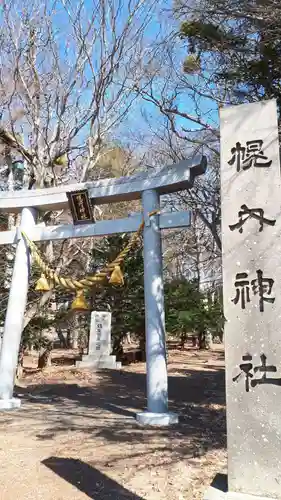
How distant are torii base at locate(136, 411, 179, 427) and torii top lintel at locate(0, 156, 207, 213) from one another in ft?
11.1

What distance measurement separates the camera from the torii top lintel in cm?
642

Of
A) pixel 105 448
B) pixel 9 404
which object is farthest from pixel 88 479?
pixel 9 404

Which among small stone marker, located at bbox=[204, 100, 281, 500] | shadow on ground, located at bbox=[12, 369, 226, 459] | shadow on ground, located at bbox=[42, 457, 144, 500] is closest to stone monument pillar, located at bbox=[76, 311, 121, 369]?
shadow on ground, located at bbox=[12, 369, 226, 459]

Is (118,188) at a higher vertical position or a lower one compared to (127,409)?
higher

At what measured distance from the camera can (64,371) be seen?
39.7 feet

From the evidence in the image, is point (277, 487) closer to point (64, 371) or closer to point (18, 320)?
point (18, 320)

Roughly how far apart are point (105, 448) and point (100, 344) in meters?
9.24

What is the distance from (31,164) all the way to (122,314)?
21.4 feet

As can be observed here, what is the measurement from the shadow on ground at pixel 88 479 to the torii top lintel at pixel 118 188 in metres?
4.05

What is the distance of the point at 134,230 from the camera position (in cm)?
688

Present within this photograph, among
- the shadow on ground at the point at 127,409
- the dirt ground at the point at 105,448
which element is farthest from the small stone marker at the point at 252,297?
the shadow on ground at the point at 127,409

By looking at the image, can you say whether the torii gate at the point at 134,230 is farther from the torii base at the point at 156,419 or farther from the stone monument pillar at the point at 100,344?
the stone monument pillar at the point at 100,344

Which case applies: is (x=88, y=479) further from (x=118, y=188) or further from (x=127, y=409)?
(x=118, y=188)

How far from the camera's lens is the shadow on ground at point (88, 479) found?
141 inches
